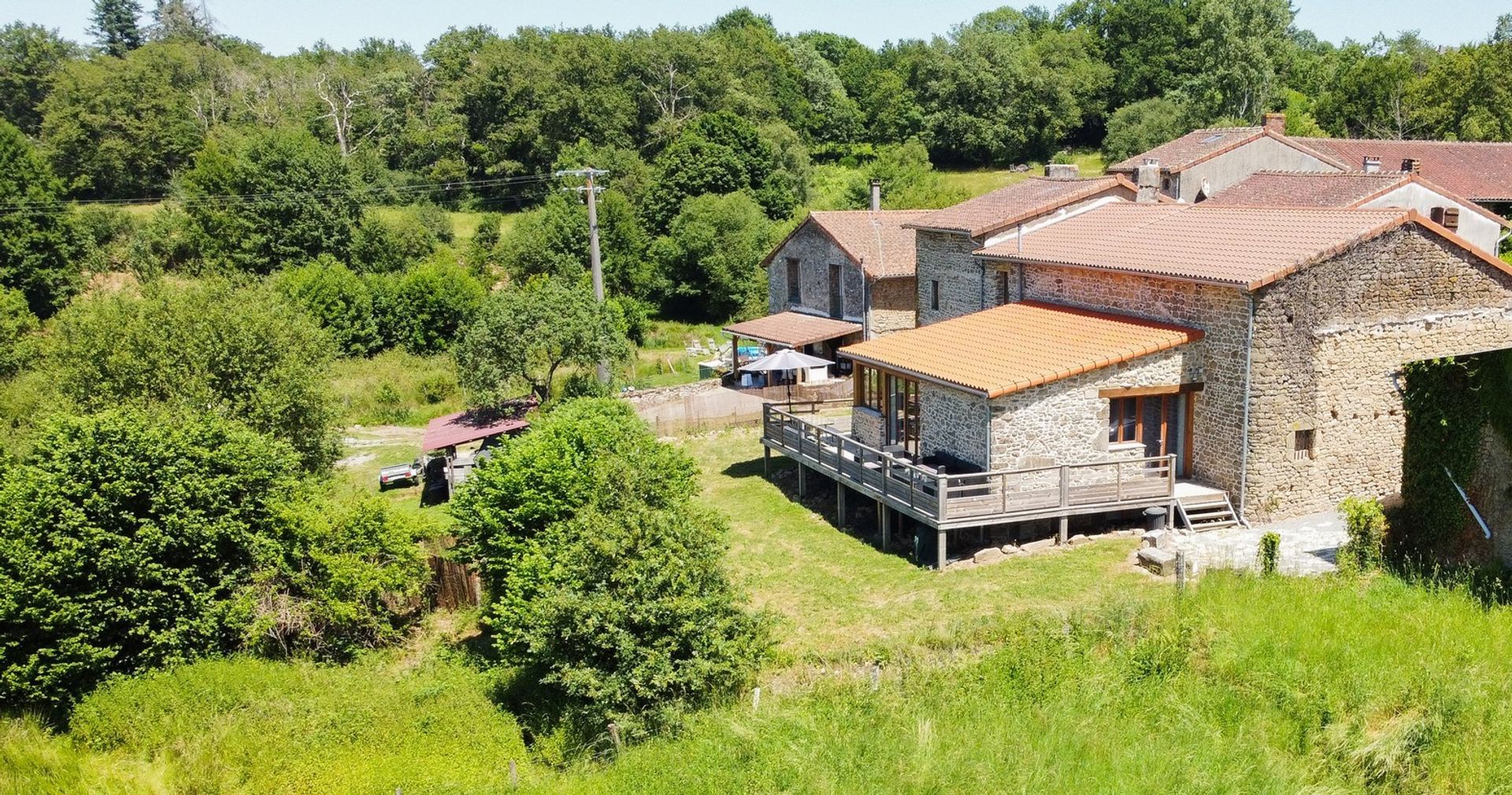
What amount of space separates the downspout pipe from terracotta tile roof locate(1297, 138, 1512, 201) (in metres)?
21.7

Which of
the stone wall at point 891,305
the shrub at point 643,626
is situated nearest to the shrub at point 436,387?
the stone wall at point 891,305

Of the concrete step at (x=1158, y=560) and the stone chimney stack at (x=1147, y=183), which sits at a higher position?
the stone chimney stack at (x=1147, y=183)

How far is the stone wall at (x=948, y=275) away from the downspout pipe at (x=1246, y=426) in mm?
9003

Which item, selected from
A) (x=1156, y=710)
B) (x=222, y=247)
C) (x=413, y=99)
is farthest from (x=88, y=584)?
(x=413, y=99)

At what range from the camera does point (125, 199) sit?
200 ft

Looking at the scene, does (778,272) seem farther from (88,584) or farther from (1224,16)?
(1224,16)

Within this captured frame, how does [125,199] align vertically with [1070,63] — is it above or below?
below

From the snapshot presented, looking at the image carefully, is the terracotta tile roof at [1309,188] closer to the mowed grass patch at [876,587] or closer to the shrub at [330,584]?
the mowed grass patch at [876,587]

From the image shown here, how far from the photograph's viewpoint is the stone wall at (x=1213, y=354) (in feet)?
60.2

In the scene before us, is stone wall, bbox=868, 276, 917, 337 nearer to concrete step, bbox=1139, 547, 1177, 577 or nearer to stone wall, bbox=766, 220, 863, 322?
Answer: stone wall, bbox=766, 220, 863, 322

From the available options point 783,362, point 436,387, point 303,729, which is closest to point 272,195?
point 436,387

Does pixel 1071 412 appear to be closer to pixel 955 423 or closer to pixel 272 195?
pixel 955 423

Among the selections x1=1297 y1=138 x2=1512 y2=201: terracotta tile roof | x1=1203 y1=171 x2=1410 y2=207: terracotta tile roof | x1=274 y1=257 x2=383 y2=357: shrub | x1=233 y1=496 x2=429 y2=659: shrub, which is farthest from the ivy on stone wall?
x1=274 y1=257 x2=383 y2=357: shrub

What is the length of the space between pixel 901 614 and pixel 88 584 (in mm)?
12887
